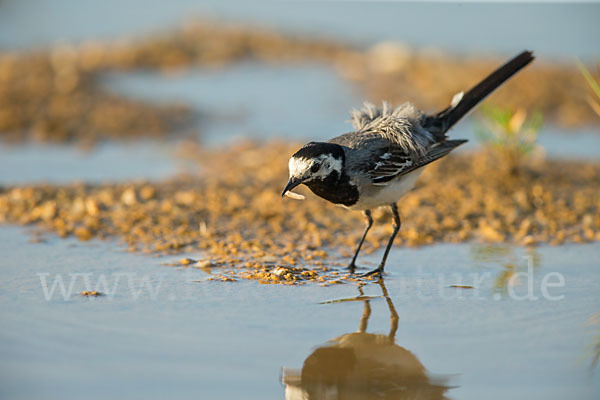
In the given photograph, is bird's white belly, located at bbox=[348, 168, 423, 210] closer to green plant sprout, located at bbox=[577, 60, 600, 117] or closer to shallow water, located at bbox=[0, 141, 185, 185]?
green plant sprout, located at bbox=[577, 60, 600, 117]

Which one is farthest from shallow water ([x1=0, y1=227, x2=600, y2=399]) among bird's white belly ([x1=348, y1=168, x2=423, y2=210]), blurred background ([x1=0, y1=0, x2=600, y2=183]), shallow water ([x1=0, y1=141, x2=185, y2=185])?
blurred background ([x1=0, y1=0, x2=600, y2=183])

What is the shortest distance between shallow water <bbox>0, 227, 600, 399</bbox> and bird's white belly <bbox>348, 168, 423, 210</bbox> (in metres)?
0.56

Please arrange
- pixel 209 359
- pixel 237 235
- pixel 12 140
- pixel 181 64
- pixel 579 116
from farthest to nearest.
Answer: pixel 181 64 → pixel 579 116 → pixel 12 140 → pixel 237 235 → pixel 209 359

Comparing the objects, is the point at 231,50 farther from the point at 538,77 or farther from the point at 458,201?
the point at 458,201

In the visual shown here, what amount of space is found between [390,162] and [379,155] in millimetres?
111

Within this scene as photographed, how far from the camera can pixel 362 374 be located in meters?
3.96

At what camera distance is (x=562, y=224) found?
676 cm

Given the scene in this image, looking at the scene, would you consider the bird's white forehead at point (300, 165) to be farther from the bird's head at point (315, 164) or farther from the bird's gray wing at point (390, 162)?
the bird's gray wing at point (390, 162)

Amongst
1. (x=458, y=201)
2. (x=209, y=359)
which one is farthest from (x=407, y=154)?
(x=209, y=359)

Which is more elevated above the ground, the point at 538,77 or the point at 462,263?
the point at 538,77

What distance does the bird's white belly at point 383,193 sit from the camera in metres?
5.61

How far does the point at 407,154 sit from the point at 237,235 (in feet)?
5.68

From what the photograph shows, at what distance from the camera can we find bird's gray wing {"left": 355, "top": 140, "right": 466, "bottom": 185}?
5590 millimetres

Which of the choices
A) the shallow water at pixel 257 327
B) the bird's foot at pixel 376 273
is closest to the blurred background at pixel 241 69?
the shallow water at pixel 257 327
